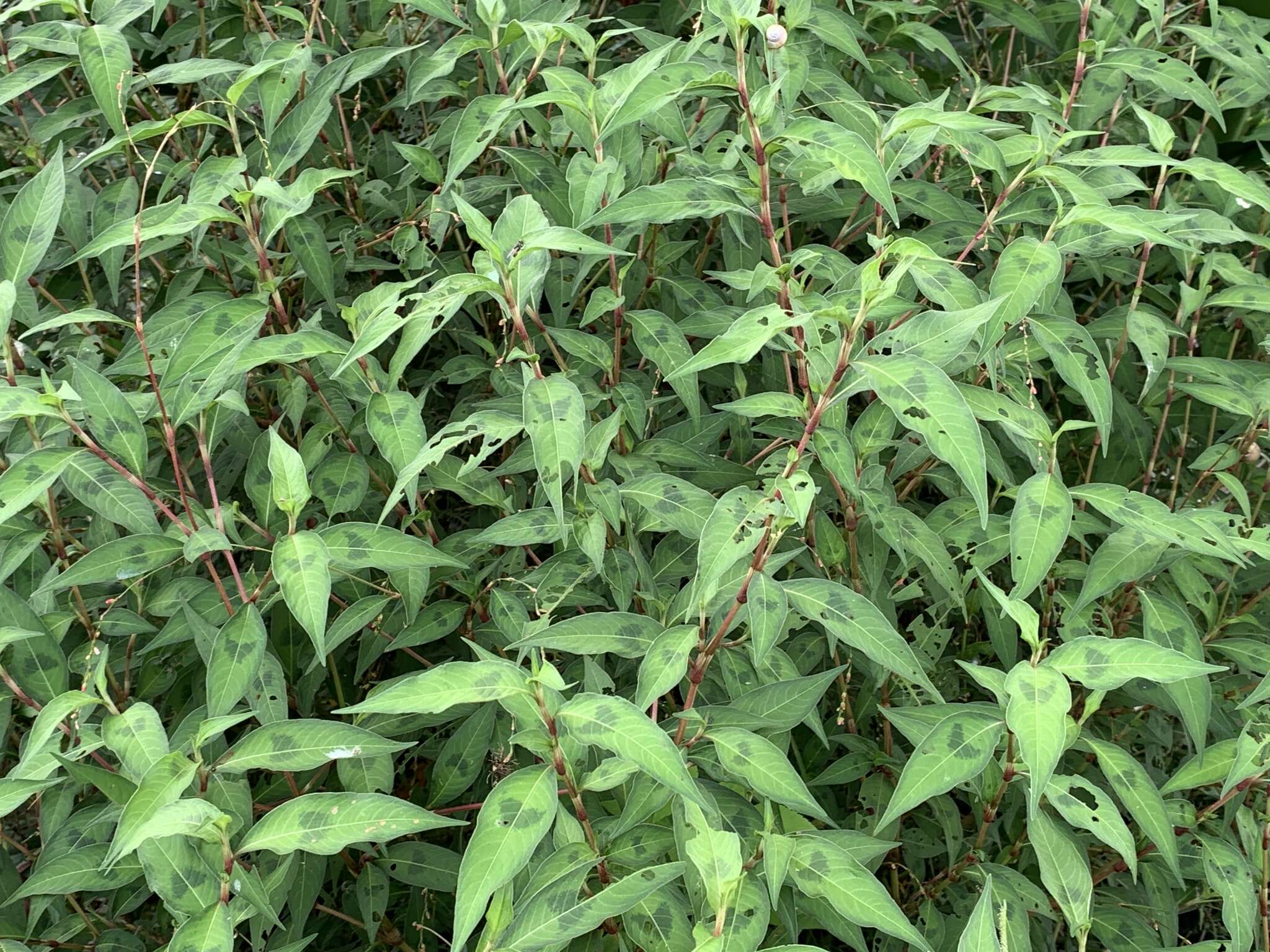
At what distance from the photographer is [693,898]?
1.24 meters

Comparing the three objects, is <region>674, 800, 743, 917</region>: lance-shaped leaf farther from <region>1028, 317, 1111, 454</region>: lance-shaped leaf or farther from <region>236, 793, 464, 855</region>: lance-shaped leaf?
<region>1028, 317, 1111, 454</region>: lance-shaped leaf

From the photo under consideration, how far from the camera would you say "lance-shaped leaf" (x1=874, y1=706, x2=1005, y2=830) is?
120 centimetres

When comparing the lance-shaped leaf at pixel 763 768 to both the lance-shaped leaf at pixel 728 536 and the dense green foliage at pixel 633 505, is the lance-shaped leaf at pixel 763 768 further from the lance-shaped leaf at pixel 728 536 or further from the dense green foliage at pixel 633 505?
the lance-shaped leaf at pixel 728 536

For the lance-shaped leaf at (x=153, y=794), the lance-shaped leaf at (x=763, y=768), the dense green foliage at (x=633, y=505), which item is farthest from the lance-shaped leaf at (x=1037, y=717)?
the lance-shaped leaf at (x=153, y=794)

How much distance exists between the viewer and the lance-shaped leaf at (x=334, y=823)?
1.18 meters

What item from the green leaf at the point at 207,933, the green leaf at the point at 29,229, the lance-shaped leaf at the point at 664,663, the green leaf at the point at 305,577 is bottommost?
the green leaf at the point at 207,933

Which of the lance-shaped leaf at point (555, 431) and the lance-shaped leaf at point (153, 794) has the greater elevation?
the lance-shaped leaf at point (555, 431)

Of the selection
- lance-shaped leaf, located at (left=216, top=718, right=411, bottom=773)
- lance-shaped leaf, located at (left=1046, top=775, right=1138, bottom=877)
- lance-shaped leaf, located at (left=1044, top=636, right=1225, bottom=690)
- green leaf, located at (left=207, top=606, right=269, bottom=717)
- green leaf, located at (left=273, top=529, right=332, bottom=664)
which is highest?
green leaf, located at (left=273, top=529, right=332, bottom=664)

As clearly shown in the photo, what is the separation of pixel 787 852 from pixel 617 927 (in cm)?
29

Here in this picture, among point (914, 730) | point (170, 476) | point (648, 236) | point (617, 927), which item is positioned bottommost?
point (617, 927)

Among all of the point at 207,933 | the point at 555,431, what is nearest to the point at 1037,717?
the point at 555,431

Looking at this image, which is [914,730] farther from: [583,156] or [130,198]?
[130,198]

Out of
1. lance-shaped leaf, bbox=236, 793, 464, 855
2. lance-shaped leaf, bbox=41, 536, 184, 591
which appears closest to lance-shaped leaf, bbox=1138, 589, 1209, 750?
lance-shaped leaf, bbox=236, 793, 464, 855

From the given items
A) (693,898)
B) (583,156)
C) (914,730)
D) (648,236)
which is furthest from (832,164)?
(693,898)
